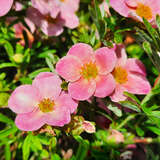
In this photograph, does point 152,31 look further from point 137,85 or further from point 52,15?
point 52,15

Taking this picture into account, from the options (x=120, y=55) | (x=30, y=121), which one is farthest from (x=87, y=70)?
(x=30, y=121)

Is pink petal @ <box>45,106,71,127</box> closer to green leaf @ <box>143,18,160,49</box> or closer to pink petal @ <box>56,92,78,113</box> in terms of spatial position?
pink petal @ <box>56,92,78,113</box>

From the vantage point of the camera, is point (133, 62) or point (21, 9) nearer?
point (133, 62)

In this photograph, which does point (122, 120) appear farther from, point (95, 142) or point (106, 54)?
point (106, 54)

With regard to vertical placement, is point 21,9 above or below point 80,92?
above

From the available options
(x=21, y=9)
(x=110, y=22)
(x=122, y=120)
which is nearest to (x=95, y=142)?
(x=122, y=120)
